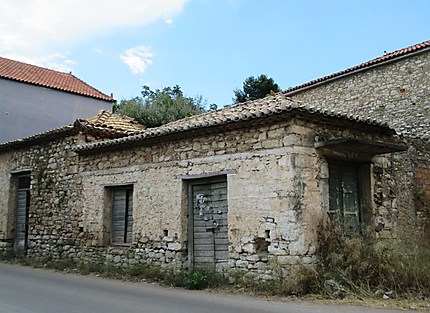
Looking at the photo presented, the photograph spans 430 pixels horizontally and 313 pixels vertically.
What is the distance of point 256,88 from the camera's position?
32156mm

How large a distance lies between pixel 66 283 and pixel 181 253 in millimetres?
2441

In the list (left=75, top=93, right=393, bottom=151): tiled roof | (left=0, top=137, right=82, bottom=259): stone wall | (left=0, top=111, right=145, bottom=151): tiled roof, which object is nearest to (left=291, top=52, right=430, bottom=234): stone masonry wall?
(left=75, top=93, right=393, bottom=151): tiled roof

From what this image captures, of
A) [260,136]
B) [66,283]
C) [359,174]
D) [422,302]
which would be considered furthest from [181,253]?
[422,302]

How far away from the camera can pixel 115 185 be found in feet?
38.4

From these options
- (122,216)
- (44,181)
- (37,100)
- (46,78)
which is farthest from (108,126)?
(46,78)

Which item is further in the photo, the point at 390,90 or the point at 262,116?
the point at 390,90

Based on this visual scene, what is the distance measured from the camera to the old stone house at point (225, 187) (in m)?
8.42

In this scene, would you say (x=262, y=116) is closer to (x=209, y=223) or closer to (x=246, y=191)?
(x=246, y=191)

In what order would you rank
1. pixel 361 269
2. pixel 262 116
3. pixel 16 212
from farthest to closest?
pixel 16 212, pixel 262 116, pixel 361 269

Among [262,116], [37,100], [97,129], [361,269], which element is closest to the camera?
[361,269]

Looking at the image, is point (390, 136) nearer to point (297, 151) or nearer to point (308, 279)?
point (297, 151)

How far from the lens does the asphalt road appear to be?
6.62 meters

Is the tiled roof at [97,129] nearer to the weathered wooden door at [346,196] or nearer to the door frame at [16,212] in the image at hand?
the door frame at [16,212]

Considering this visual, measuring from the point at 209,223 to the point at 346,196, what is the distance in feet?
9.45
